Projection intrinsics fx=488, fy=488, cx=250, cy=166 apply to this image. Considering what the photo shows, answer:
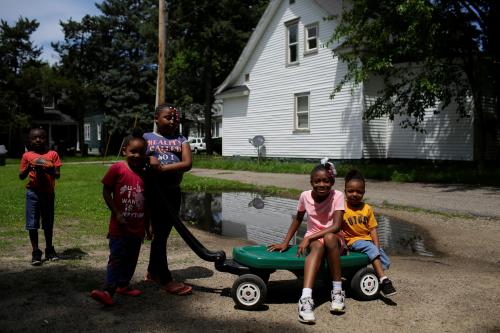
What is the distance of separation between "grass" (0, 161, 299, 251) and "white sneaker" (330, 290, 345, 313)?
382 centimetres

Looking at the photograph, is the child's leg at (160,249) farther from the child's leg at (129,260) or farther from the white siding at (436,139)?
the white siding at (436,139)

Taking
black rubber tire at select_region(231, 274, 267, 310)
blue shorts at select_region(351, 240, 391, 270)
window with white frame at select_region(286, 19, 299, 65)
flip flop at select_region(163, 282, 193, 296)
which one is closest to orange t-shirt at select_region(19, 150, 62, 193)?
flip flop at select_region(163, 282, 193, 296)

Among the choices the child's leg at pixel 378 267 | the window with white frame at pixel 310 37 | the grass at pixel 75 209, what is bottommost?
the grass at pixel 75 209

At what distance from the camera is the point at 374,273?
175 inches

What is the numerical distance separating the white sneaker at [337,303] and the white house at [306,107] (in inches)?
596

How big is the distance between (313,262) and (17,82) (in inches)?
1536

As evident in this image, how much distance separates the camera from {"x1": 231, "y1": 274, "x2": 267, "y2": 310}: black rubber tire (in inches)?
160

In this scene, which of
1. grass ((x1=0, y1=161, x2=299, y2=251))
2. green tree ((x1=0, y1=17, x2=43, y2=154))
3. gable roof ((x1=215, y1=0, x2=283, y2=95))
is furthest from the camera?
green tree ((x1=0, y1=17, x2=43, y2=154))

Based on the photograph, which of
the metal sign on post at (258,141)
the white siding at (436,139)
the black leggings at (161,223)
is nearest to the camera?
the black leggings at (161,223)

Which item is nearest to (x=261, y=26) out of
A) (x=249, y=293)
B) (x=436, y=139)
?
(x=436, y=139)

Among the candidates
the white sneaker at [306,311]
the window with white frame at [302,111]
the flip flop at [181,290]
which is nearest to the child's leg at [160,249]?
the flip flop at [181,290]

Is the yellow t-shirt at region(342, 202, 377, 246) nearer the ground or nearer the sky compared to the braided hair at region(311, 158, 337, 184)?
nearer the ground

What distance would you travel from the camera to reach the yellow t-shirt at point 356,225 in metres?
4.62

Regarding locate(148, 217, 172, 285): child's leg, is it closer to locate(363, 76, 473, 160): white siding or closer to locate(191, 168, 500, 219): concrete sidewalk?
locate(191, 168, 500, 219): concrete sidewalk
